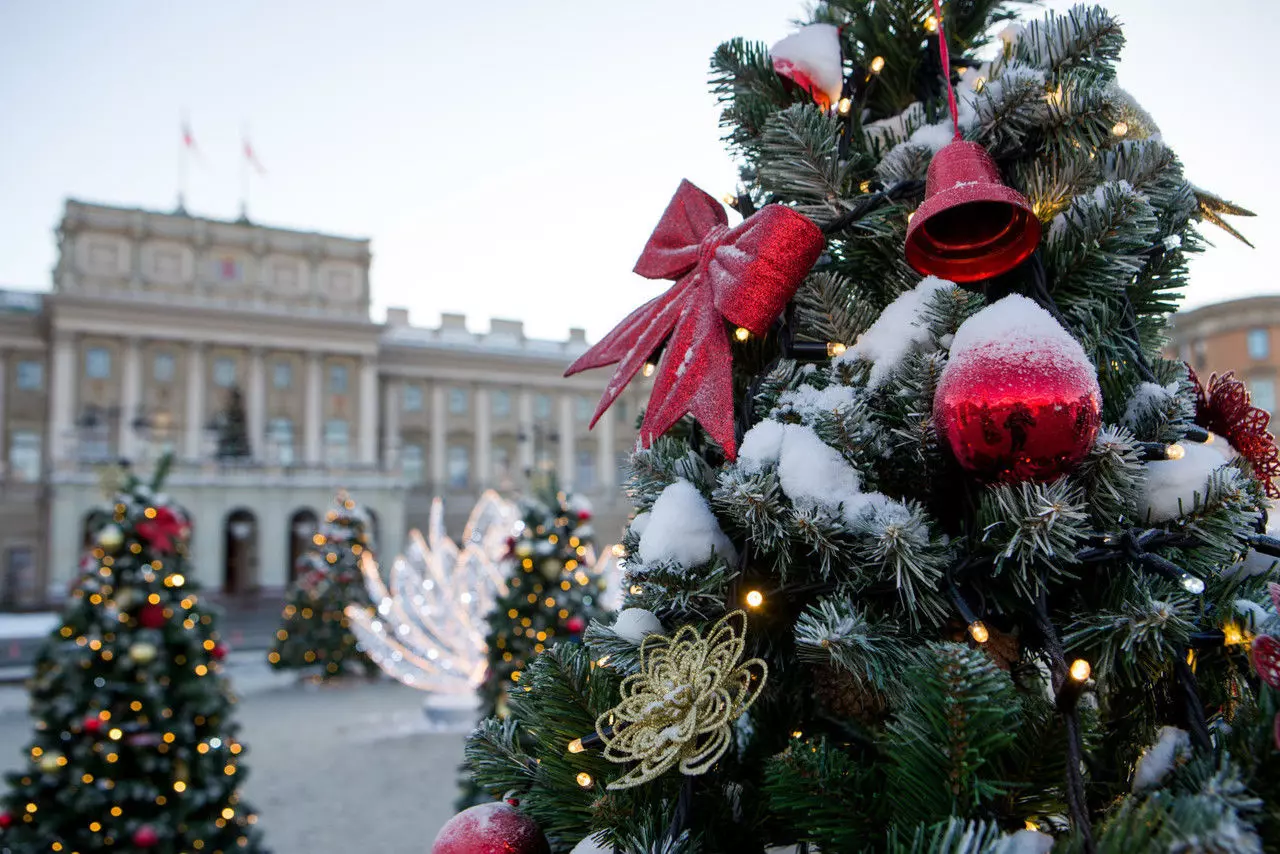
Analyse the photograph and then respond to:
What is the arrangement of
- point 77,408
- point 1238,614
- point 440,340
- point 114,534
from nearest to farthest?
point 1238,614, point 114,534, point 77,408, point 440,340

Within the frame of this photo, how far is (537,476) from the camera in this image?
27.0ft

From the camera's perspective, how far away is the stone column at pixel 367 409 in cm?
3080

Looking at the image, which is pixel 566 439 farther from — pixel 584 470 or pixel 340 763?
pixel 340 763

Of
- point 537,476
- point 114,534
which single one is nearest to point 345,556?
point 537,476

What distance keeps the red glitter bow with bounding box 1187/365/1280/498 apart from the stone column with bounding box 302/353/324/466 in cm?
3135

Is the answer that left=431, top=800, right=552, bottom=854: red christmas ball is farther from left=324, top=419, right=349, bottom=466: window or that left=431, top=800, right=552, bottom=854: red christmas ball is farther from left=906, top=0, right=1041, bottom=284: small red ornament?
left=324, top=419, right=349, bottom=466: window

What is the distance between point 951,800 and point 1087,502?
0.32 meters

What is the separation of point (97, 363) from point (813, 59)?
32194mm

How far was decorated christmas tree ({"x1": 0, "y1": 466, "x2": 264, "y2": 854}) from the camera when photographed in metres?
4.00

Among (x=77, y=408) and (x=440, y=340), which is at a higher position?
(x=440, y=340)

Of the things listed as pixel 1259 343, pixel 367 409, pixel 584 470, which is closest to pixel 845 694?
pixel 1259 343

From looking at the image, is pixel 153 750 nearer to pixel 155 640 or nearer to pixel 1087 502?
pixel 155 640

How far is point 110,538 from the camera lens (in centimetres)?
441


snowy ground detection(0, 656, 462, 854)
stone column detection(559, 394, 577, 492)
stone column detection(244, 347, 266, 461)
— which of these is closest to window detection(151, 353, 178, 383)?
stone column detection(244, 347, 266, 461)
